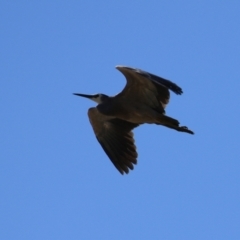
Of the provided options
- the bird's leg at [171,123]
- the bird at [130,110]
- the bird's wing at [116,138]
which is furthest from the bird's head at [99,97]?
the bird's leg at [171,123]

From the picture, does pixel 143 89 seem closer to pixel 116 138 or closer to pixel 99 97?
pixel 99 97

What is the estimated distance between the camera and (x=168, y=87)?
12516mm

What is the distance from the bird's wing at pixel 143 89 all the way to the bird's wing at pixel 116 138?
3.70 feet

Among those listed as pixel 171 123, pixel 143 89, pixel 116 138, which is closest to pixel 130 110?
pixel 143 89

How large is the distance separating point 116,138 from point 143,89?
4.93 feet

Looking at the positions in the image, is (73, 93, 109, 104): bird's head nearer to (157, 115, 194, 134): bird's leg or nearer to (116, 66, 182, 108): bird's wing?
(116, 66, 182, 108): bird's wing

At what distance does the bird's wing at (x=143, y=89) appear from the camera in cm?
A: 1285


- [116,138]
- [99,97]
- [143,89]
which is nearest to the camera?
[143,89]

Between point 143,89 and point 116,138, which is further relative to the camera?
point 116,138

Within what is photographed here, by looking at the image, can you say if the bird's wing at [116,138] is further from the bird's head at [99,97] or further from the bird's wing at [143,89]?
the bird's wing at [143,89]

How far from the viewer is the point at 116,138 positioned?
47.5ft

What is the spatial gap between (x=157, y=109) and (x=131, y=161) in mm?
1276

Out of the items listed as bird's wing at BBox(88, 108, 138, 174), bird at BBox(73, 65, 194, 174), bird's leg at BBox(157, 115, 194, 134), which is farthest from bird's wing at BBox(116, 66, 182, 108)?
bird's wing at BBox(88, 108, 138, 174)

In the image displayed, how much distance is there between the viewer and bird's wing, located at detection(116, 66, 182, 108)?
1285 cm
